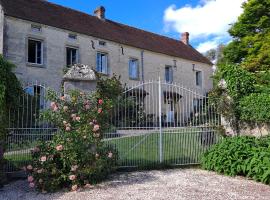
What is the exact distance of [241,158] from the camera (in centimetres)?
830

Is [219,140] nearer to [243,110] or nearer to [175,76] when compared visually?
[243,110]

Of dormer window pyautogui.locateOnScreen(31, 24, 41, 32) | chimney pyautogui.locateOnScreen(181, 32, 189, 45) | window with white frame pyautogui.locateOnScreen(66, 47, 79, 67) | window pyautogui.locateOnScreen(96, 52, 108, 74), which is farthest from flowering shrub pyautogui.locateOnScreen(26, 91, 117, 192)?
chimney pyautogui.locateOnScreen(181, 32, 189, 45)

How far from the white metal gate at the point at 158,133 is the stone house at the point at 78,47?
38.0ft

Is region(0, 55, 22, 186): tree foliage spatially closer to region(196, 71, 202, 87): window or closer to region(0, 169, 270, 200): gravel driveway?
region(0, 169, 270, 200): gravel driveway

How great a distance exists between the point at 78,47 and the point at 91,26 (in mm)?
2466

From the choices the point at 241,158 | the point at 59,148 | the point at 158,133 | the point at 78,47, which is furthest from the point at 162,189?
the point at 78,47

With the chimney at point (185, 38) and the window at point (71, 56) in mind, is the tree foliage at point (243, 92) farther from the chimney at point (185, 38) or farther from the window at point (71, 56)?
the chimney at point (185, 38)

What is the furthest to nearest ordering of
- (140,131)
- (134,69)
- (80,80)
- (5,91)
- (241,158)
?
1. (134,69)
2. (140,131)
3. (80,80)
4. (241,158)
5. (5,91)

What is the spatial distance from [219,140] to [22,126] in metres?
4.91

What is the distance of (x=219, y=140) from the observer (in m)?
9.93

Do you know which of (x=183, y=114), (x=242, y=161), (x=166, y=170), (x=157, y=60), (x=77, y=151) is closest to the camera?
(x=77, y=151)

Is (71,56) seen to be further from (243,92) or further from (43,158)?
(43,158)

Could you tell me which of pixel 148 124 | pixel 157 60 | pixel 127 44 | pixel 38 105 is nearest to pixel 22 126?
pixel 38 105

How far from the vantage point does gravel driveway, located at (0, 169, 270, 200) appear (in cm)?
658
